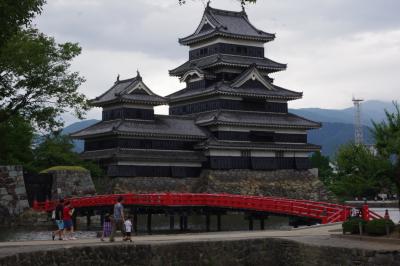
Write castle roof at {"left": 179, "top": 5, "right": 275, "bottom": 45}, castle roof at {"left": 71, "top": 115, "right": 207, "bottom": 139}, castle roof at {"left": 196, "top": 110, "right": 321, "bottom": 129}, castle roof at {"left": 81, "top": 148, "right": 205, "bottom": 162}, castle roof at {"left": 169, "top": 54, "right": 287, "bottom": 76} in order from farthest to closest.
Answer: castle roof at {"left": 179, "top": 5, "right": 275, "bottom": 45}, castle roof at {"left": 169, "top": 54, "right": 287, "bottom": 76}, castle roof at {"left": 196, "top": 110, "right": 321, "bottom": 129}, castle roof at {"left": 71, "top": 115, "right": 207, "bottom": 139}, castle roof at {"left": 81, "top": 148, "right": 205, "bottom": 162}

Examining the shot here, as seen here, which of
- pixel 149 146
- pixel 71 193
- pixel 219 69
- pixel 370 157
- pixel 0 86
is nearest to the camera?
pixel 370 157

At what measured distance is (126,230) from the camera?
25.7 m

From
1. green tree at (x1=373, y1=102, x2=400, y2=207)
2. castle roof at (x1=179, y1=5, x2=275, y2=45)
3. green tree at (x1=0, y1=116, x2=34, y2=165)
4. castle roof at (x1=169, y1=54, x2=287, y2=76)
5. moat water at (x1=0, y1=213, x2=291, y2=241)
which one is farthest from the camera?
castle roof at (x1=179, y1=5, x2=275, y2=45)

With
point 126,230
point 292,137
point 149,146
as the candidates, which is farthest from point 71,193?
point 126,230

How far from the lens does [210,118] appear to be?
7050 cm

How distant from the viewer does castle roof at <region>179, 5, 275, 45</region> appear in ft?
247

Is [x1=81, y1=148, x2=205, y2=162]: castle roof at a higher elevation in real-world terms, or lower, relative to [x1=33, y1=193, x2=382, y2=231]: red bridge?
higher

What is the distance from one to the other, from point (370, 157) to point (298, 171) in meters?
48.0

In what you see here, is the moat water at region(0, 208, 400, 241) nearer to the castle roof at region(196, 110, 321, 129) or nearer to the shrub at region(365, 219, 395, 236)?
the castle roof at region(196, 110, 321, 129)

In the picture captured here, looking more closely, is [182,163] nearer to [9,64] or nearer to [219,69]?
[219,69]

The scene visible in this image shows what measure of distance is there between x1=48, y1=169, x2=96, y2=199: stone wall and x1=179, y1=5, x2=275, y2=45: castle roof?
2403 centimetres

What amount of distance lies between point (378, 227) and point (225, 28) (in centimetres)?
5208

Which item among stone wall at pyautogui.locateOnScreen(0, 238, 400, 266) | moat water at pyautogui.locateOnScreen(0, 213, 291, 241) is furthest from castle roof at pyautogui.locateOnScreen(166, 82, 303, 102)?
stone wall at pyautogui.locateOnScreen(0, 238, 400, 266)

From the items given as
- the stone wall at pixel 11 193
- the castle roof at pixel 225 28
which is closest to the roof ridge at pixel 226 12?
the castle roof at pixel 225 28
